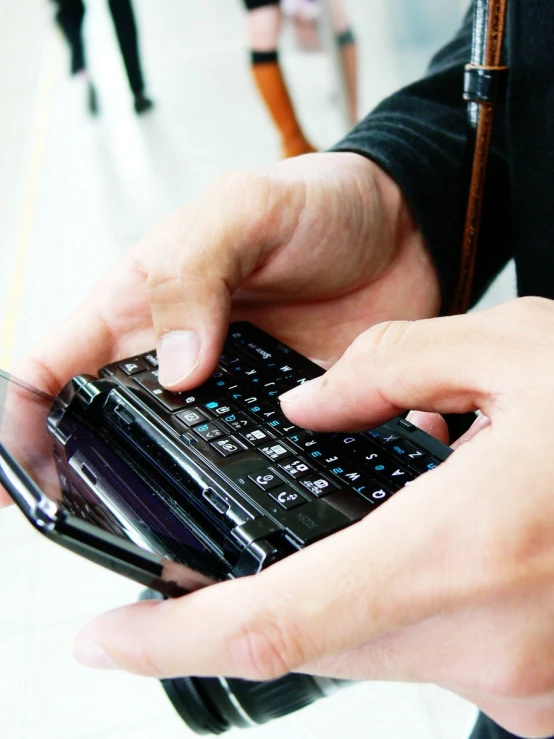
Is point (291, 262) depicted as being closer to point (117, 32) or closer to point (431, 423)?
point (431, 423)

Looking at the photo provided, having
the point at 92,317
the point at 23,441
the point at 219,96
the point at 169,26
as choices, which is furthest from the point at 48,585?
the point at 169,26

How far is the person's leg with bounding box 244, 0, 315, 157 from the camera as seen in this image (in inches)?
74.6

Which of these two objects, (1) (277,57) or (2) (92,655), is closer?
(2) (92,655)

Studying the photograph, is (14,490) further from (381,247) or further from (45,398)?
(381,247)

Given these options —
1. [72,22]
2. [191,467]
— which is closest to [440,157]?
[191,467]

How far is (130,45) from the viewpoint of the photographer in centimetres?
254

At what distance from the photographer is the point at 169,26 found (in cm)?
369

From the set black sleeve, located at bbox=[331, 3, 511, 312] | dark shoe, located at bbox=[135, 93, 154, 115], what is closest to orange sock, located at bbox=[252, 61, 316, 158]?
dark shoe, located at bbox=[135, 93, 154, 115]

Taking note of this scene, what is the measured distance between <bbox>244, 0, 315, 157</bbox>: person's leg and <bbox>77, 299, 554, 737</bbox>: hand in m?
1.68

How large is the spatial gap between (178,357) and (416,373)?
0.21 meters

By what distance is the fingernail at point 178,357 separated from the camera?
575mm

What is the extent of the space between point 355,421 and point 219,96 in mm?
2459

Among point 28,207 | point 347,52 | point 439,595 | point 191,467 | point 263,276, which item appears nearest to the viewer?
point 439,595

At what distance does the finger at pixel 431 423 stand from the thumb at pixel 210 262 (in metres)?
0.15
